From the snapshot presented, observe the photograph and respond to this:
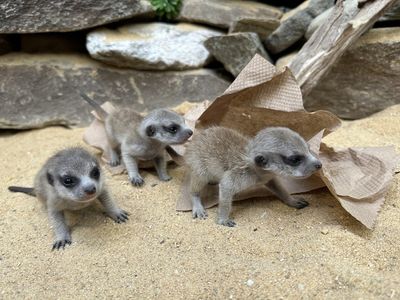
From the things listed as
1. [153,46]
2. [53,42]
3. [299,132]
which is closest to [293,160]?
[299,132]

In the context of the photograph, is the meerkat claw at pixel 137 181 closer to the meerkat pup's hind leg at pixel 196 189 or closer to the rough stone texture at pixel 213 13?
the meerkat pup's hind leg at pixel 196 189

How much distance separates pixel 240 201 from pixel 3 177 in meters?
2.17

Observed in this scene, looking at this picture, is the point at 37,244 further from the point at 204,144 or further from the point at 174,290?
the point at 204,144

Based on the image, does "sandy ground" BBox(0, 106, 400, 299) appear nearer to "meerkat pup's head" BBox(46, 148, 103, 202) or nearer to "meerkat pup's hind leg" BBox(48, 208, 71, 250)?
"meerkat pup's hind leg" BBox(48, 208, 71, 250)

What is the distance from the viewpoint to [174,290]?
2.26m

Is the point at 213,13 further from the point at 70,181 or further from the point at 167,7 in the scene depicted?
the point at 70,181

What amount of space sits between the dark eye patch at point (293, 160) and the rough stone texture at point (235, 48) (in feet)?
6.50

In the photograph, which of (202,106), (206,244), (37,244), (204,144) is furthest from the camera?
(202,106)

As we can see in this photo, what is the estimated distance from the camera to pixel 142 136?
3656 mm

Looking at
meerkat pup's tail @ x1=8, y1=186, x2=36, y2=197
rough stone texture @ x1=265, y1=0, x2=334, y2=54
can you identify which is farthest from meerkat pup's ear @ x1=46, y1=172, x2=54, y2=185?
rough stone texture @ x1=265, y1=0, x2=334, y2=54

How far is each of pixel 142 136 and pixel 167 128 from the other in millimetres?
288

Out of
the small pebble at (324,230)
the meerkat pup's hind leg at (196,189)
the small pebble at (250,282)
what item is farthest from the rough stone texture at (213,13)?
the small pebble at (250,282)

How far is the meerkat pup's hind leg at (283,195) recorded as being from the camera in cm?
294

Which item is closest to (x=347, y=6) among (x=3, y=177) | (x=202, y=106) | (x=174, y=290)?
(x=202, y=106)
